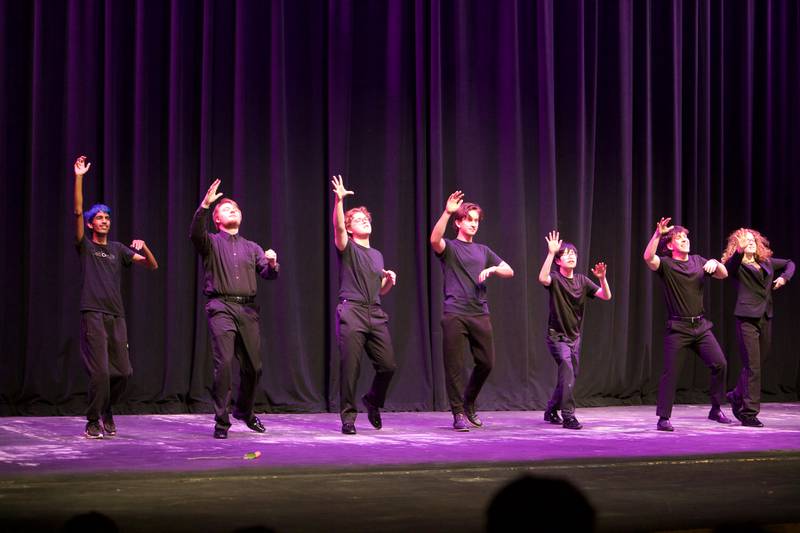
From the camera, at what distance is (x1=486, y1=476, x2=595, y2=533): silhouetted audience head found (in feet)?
5.73

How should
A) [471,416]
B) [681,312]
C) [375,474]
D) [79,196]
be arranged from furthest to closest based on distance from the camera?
[471,416], [681,312], [79,196], [375,474]

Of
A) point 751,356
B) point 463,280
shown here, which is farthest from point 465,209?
point 751,356

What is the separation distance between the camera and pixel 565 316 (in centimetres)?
759

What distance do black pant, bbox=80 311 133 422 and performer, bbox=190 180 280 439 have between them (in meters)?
0.61

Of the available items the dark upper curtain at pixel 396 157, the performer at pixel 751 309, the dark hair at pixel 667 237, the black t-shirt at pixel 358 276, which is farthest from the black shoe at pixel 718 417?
the black t-shirt at pixel 358 276

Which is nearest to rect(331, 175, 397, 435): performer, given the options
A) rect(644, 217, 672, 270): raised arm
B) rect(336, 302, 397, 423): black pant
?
rect(336, 302, 397, 423): black pant

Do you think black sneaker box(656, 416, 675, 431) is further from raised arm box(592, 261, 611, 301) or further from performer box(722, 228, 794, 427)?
raised arm box(592, 261, 611, 301)

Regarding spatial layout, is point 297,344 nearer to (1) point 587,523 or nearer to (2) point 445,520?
(2) point 445,520

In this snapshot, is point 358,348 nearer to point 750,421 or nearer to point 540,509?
point 750,421

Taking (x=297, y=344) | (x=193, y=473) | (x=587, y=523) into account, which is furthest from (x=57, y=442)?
(x=587, y=523)

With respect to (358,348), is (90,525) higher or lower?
lower

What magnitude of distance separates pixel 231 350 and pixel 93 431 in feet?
3.29

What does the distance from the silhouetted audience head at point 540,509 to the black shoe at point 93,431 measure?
5.03 m

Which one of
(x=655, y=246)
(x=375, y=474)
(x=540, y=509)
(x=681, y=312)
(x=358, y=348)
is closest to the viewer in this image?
(x=540, y=509)
